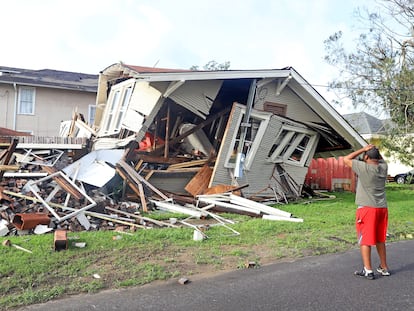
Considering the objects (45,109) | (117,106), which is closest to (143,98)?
(117,106)

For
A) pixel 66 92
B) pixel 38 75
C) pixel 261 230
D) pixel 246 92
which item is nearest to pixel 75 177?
pixel 261 230

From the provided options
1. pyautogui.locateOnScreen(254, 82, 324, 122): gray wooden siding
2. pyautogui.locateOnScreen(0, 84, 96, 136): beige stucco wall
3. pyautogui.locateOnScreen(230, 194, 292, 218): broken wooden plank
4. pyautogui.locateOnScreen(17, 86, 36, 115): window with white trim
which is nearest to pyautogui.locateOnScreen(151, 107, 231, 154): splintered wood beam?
pyautogui.locateOnScreen(254, 82, 324, 122): gray wooden siding

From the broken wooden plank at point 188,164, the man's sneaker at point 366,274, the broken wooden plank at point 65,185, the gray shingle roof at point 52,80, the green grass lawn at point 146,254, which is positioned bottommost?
the green grass lawn at point 146,254

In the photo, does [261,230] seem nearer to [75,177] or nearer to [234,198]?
[234,198]

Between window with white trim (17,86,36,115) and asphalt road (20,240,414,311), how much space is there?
23.4 meters

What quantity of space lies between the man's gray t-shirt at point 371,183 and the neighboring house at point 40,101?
857 inches

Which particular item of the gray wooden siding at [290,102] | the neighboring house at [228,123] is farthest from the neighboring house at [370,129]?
the neighboring house at [228,123]

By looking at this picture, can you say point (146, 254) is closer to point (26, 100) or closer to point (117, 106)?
point (117, 106)

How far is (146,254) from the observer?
6.33m

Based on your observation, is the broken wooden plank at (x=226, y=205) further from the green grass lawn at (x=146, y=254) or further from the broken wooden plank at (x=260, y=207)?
the green grass lawn at (x=146, y=254)

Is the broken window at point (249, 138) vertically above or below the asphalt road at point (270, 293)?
above

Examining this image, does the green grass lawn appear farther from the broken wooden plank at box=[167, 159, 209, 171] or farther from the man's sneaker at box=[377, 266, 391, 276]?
the broken wooden plank at box=[167, 159, 209, 171]

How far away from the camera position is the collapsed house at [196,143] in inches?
433

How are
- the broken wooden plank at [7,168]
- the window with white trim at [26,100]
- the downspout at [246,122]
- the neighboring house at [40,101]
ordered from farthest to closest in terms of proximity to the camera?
the window with white trim at [26,100]
the neighboring house at [40,101]
the downspout at [246,122]
the broken wooden plank at [7,168]
